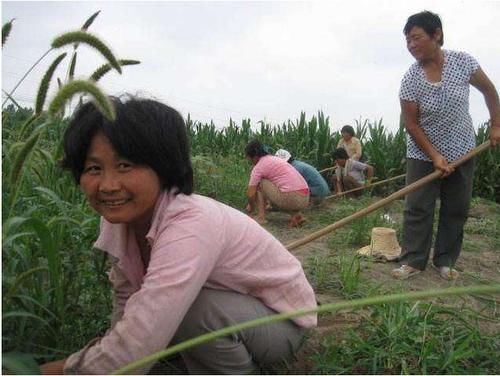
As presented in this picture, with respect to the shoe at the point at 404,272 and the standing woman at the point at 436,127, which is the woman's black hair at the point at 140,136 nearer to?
the standing woman at the point at 436,127

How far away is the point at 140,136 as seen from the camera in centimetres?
130

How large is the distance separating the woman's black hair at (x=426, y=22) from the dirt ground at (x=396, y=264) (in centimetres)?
129

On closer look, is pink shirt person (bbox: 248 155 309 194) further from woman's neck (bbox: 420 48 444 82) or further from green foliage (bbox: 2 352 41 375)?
green foliage (bbox: 2 352 41 375)

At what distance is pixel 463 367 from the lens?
174 cm

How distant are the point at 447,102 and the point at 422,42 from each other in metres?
0.33

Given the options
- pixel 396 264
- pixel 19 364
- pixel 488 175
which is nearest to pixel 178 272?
pixel 19 364

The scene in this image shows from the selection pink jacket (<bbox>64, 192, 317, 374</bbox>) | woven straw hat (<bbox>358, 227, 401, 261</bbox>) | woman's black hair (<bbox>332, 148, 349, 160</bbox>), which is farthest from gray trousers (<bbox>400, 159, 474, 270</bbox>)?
woman's black hair (<bbox>332, 148, 349, 160</bbox>)

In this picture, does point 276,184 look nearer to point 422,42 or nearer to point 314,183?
point 314,183

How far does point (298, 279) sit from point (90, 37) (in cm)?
83

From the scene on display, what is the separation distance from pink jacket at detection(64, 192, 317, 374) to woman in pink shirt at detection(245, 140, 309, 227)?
3.55m

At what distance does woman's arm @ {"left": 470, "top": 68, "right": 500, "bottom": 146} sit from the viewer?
9.98ft

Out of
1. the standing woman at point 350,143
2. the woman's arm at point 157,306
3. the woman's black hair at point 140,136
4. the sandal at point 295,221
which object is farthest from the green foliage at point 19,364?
the standing woman at point 350,143

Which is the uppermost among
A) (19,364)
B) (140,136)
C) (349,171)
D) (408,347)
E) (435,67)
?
(435,67)

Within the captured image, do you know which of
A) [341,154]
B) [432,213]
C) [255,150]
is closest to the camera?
[432,213]
